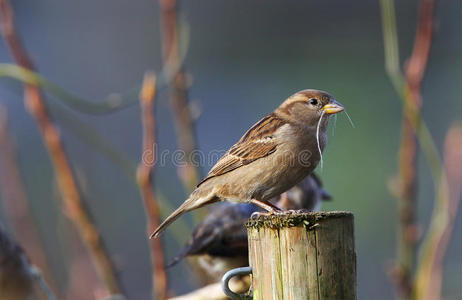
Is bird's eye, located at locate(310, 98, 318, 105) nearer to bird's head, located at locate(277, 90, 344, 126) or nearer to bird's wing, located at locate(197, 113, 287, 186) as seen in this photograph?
bird's head, located at locate(277, 90, 344, 126)

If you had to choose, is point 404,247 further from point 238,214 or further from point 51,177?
point 51,177

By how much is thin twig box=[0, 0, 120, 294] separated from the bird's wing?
1.42 metres

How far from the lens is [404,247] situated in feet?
17.9

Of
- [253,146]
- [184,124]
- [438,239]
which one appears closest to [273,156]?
[253,146]

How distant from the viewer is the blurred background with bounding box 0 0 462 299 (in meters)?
9.38

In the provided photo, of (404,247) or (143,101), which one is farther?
(404,247)

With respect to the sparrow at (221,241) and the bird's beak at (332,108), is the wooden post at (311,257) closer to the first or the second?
the bird's beak at (332,108)

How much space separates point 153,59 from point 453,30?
4848 millimetres

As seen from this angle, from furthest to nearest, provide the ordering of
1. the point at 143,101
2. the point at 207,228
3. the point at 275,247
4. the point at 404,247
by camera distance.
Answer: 1. the point at 404,247
2. the point at 207,228
3. the point at 143,101
4. the point at 275,247

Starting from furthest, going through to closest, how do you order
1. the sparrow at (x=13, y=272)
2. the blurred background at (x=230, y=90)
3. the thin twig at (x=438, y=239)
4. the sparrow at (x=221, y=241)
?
1. the blurred background at (x=230, y=90)
2. the thin twig at (x=438, y=239)
3. the sparrow at (x=221, y=241)
4. the sparrow at (x=13, y=272)

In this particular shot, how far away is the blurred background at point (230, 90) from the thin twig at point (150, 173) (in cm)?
389

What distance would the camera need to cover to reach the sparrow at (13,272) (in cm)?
379

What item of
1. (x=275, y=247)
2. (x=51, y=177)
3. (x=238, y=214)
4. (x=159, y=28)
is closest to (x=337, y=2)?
(x=159, y=28)

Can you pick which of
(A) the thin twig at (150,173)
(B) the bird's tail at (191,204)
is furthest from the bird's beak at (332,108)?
(A) the thin twig at (150,173)
